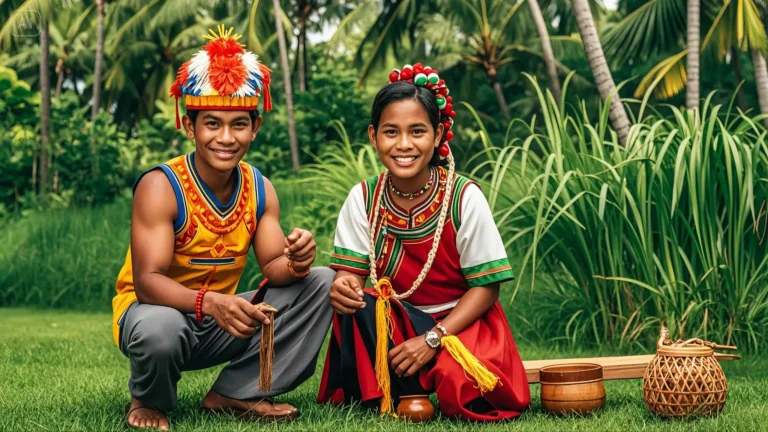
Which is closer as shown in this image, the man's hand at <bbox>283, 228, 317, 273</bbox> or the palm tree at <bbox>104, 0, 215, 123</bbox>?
the man's hand at <bbox>283, 228, 317, 273</bbox>

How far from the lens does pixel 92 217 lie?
31.3 feet

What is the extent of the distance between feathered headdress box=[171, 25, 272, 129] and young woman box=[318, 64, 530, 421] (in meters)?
0.49

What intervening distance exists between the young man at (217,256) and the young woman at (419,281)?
0.16m

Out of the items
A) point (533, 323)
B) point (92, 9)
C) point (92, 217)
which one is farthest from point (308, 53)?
point (533, 323)

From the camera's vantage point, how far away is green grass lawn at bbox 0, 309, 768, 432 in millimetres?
3275

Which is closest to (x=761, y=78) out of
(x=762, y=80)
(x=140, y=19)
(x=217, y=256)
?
(x=762, y=80)

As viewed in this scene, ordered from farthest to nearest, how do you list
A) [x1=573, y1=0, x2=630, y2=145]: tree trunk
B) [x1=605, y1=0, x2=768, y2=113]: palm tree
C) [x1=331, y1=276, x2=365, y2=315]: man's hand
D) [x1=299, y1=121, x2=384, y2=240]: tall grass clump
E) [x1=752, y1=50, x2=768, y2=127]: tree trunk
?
[x1=752, y1=50, x2=768, y2=127]: tree trunk
[x1=605, y1=0, x2=768, y2=113]: palm tree
[x1=573, y1=0, x2=630, y2=145]: tree trunk
[x1=299, y1=121, x2=384, y2=240]: tall grass clump
[x1=331, y1=276, x2=365, y2=315]: man's hand

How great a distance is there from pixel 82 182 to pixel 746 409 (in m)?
10.5

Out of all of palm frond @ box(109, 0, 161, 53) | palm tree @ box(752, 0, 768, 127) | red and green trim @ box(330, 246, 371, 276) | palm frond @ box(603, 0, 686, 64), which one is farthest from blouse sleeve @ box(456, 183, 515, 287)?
palm frond @ box(109, 0, 161, 53)

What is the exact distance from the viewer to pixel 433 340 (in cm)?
343

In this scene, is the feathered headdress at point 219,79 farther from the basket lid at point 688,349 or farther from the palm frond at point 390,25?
the palm frond at point 390,25

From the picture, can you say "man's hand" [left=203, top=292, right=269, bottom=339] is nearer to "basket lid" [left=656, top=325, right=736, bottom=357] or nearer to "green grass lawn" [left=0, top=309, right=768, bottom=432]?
"green grass lawn" [left=0, top=309, right=768, bottom=432]

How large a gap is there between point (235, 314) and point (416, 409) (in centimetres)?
72

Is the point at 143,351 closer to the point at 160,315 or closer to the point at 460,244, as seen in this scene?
the point at 160,315
